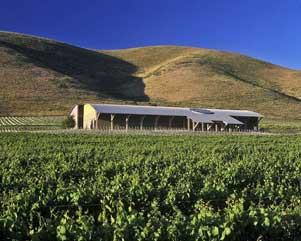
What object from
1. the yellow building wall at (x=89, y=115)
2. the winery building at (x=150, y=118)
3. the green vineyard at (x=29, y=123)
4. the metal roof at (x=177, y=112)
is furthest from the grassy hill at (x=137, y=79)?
the metal roof at (x=177, y=112)

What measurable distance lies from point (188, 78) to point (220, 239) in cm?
12048

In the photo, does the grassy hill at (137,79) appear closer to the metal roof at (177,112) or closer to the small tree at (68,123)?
the small tree at (68,123)

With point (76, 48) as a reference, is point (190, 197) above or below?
below

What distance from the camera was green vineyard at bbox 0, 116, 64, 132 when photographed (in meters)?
55.7

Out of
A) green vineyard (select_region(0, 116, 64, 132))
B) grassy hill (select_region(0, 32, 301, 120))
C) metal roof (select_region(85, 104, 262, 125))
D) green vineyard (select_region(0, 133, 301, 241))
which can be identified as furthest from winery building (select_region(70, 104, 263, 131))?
green vineyard (select_region(0, 133, 301, 241))

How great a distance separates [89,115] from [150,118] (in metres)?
8.25

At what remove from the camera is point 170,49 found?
579 feet

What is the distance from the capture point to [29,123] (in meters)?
62.2

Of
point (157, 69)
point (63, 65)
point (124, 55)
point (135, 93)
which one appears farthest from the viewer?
point (124, 55)

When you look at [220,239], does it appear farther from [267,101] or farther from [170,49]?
[170,49]

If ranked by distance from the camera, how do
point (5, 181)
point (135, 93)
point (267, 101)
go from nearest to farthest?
point (5, 181), point (267, 101), point (135, 93)

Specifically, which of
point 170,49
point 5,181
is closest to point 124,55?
point 170,49

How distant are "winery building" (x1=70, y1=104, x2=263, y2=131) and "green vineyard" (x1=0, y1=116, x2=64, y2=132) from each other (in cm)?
414

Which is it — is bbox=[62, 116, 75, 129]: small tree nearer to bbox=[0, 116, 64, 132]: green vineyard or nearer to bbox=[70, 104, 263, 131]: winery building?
bbox=[70, 104, 263, 131]: winery building
